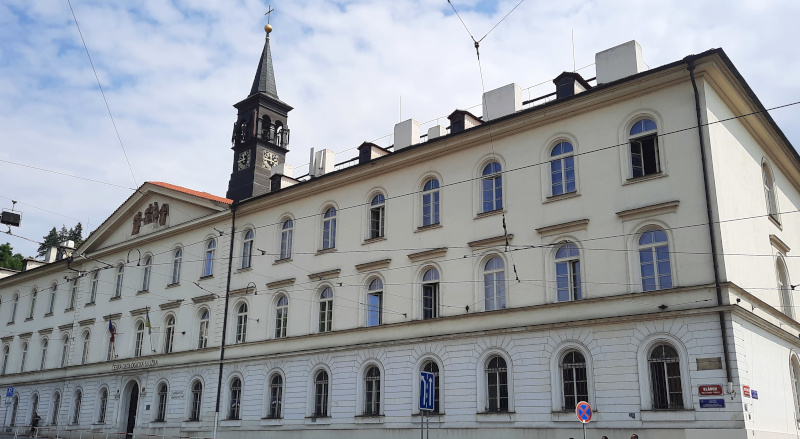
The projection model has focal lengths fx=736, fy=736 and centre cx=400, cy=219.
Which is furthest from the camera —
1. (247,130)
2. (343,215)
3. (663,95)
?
(247,130)

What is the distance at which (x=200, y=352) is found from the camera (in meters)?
36.2

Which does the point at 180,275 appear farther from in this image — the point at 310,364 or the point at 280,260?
the point at 310,364

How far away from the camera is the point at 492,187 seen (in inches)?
1075

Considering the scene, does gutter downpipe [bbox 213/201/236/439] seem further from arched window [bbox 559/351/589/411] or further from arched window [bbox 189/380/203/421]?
arched window [bbox 559/351/589/411]

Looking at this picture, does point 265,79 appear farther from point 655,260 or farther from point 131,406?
point 655,260

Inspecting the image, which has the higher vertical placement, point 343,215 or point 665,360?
point 343,215

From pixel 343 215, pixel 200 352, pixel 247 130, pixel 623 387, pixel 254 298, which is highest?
pixel 247 130

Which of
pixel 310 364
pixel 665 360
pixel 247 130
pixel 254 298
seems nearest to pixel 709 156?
pixel 665 360

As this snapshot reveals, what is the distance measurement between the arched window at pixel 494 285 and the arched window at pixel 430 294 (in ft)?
7.29

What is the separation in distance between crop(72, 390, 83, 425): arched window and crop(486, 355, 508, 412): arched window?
28362mm

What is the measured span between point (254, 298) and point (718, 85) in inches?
858

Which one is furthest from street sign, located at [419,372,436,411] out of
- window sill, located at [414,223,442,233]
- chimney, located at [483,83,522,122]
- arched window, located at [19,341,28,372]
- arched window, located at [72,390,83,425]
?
arched window, located at [19,341,28,372]

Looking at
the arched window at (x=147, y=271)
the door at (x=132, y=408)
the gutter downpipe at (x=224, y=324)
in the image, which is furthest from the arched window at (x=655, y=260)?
the door at (x=132, y=408)

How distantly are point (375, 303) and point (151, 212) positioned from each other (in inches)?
741
